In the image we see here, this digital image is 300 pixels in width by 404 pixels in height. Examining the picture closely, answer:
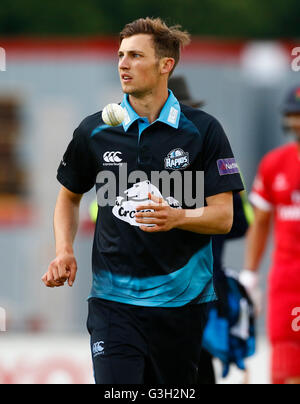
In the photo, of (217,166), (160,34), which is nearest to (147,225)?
(217,166)

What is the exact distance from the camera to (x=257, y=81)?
12477 mm

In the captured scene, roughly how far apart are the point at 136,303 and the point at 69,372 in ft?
13.4

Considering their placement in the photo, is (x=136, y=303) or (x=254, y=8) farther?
(x=254, y=8)

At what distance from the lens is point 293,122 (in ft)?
24.8

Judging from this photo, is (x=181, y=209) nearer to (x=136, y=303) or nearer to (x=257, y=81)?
(x=136, y=303)

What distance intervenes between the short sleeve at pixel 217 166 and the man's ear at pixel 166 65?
1.06ft

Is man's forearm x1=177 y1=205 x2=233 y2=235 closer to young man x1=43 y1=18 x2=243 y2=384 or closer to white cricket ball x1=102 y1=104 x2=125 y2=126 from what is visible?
young man x1=43 y1=18 x2=243 y2=384

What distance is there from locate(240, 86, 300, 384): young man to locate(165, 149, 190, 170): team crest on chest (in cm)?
272

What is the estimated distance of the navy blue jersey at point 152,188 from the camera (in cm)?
486

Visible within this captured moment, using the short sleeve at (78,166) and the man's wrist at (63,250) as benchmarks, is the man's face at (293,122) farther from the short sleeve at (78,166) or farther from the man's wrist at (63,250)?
the man's wrist at (63,250)

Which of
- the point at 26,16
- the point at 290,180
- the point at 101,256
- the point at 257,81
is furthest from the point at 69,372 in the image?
the point at 26,16

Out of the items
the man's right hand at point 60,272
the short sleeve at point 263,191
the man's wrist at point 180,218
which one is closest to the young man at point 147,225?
the man's right hand at point 60,272

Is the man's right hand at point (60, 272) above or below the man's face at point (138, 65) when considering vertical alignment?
below

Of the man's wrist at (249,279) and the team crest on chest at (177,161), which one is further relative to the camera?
the man's wrist at (249,279)
